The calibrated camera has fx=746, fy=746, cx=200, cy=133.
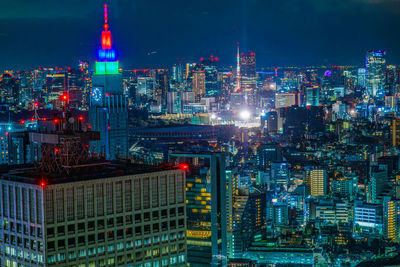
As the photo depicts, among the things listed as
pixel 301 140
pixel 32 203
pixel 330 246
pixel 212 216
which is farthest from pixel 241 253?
pixel 301 140

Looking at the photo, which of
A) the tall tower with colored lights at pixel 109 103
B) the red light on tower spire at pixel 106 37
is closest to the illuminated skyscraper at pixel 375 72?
the tall tower with colored lights at pixel 109 103

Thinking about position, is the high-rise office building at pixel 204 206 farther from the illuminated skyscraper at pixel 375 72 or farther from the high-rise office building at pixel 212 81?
the high-rise office building at pixel 212 81

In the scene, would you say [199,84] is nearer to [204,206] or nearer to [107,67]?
[107,67]

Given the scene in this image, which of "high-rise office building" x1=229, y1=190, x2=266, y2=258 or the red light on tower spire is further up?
the red light on tower spire

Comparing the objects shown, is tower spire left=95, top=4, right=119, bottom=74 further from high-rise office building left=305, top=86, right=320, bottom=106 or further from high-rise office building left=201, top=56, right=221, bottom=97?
high-rise office building left=305, top=86, right=320, bottom=106

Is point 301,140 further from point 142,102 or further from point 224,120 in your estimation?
point 142,102

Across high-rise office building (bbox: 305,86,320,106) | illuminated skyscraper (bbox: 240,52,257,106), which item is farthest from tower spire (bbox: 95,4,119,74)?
high-rise office building (bbox: 305,86,320,106)
